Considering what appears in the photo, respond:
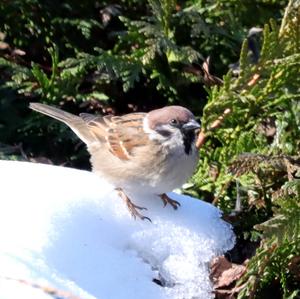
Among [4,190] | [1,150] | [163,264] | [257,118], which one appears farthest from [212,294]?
[1,150]

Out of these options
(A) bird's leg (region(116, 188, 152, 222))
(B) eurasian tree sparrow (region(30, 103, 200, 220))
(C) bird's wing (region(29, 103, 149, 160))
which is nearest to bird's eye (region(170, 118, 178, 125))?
(B) eurasian tree sparrow (region(30, 103, 200, 220))

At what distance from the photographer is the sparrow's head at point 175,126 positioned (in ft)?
12.1

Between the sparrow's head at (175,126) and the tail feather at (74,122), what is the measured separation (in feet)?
1.30

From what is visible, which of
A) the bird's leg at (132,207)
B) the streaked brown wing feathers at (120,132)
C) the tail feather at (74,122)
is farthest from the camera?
the tail feather at (74,122)

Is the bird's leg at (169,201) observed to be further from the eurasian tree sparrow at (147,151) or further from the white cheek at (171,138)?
the white cheek at (171,138)

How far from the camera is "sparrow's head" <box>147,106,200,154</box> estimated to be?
370cm

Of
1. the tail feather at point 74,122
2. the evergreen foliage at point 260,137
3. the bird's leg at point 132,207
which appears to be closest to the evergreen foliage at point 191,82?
the evergreen foliage at point 260,137

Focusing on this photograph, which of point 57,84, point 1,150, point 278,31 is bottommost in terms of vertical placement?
point 1,150

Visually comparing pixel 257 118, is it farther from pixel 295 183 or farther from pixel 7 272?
pixel 7 272

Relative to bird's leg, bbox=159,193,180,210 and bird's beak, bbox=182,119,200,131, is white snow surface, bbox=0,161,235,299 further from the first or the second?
bird's beak, bbox=182,119,200,131

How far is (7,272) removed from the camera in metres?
2.56

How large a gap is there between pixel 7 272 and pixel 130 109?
81.8 inches

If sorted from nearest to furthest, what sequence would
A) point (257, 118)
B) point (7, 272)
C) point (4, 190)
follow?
point (7, 272), point (4, 190), point (257, 118)

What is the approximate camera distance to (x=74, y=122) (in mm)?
4098
